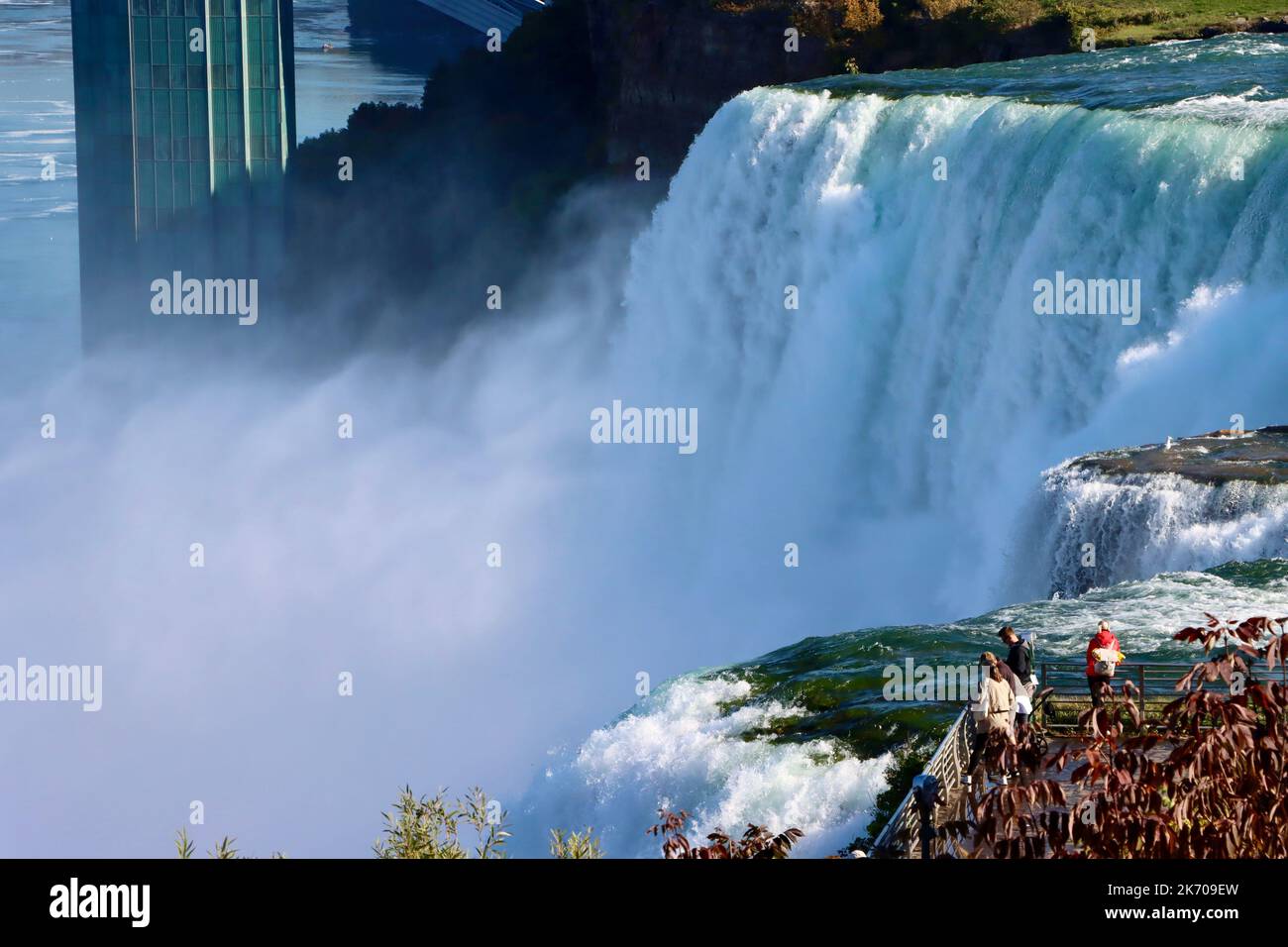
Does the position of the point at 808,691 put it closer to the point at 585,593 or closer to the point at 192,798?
the point at 192,798

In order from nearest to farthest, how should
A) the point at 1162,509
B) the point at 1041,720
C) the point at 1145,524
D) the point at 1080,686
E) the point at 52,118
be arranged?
the point at 1041,720 → the point at 1080,686 → the point at 1162,509 → the point at 1145,524 → the point at 52,118

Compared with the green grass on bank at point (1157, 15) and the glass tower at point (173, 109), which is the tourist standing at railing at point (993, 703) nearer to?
the green grass on bank at point (1157, 15)

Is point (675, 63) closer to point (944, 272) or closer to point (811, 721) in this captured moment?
point (944, 272)

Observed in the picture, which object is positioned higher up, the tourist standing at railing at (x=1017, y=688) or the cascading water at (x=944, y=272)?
the cascading water at (x=944, y=272)

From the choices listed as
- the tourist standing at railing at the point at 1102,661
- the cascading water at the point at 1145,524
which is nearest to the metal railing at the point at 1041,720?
the tourist standing at railing at the point at 1102,661

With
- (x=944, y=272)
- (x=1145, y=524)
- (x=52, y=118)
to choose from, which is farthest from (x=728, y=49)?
(x=52, y=118)

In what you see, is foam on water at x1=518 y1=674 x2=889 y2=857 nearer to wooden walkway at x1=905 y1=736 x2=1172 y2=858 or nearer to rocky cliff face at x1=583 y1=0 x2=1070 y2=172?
wooden walkway at x1=905 y1=736 x2=1172 y2=858

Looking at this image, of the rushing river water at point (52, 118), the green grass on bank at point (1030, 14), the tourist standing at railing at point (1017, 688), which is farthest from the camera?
the rushing river water at point (52, 118)
